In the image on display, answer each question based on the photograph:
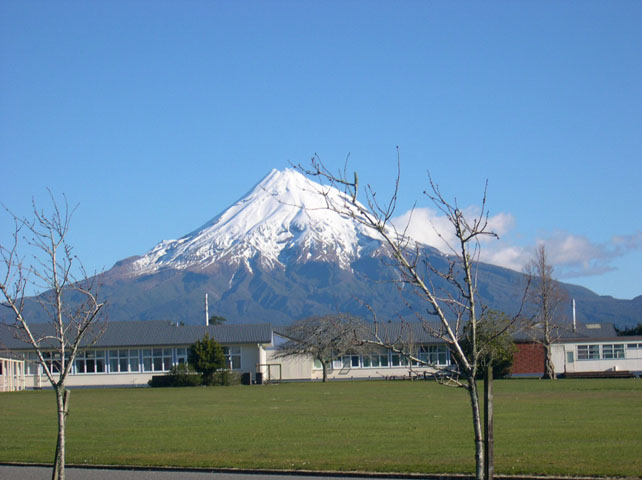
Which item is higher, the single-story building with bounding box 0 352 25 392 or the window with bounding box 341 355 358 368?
the single-story building with bounding box 0 352 25 392

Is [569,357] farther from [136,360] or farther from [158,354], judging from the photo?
[136,360]

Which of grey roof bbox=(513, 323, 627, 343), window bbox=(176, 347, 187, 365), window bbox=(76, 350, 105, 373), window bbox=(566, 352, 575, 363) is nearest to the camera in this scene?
grey roof bbox=(513, 323, 627, 343)

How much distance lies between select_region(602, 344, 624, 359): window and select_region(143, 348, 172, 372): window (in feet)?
113

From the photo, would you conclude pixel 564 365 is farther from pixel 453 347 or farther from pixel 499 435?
pixel 453 347

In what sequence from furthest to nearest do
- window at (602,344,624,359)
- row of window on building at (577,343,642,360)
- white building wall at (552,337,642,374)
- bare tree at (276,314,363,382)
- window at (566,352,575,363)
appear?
1. window at (566,352,575,363)
2. window at (602,344,624,359)
3. row of window on building at (577,343,642,360)
4. white building wall at (552,337,642,374)
5. bare tree at (276,314,363,382)

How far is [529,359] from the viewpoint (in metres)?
70.3

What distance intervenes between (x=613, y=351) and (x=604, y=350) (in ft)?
2.24

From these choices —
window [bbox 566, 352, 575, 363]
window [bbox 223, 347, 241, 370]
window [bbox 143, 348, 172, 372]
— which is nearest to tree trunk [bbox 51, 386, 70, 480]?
window [bbox 223, 347, 241, 370]

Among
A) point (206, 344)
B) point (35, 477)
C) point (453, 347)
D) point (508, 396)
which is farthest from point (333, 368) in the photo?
point (453, 347)

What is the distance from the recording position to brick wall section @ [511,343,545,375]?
6994cm

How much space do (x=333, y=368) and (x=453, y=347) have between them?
6475cm

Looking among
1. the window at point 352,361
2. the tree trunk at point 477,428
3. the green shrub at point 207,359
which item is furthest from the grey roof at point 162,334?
the tree trunk at point 477,428

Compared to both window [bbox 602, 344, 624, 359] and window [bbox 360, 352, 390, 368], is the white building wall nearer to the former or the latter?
window [bbox 602, 344, 624, 359]

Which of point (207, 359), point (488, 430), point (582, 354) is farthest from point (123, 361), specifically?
point (488, 430)
